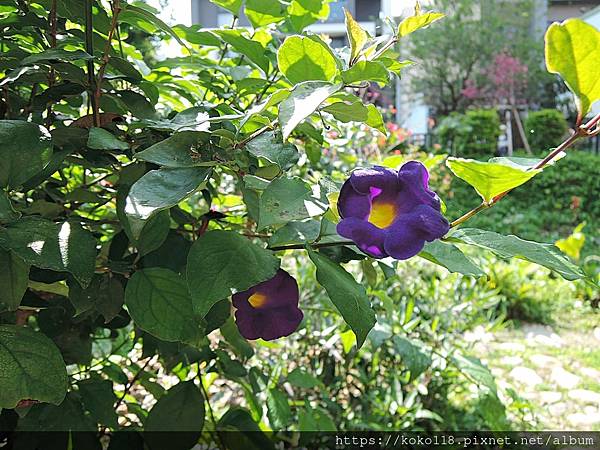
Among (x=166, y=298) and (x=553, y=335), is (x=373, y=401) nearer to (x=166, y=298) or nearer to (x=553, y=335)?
(x=166, y=298)

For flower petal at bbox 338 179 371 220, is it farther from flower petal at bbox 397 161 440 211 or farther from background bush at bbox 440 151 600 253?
background bush at bbox 440 151 600 253

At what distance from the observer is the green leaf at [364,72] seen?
16.7 inches

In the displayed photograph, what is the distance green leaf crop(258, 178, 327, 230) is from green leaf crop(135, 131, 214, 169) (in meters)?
0.05

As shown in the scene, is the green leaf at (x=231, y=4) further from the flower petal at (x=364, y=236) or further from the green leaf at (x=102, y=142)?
the flower petal at (x=364, y=236)

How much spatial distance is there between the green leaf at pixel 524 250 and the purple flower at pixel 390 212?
0.04 m

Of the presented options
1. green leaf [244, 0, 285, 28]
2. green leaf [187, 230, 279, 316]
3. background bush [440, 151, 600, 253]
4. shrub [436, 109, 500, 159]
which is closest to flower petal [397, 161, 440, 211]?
green leaf [187, 230, 279, 316]

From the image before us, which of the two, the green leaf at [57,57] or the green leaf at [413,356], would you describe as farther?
the green leaf at [413,356]

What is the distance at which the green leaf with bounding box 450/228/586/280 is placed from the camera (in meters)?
0.42

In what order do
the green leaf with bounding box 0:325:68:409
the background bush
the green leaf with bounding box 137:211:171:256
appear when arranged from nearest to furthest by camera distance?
the green leaf with bounding box 0:325:68:409
the green leaf with bounding box 137:211:171:256
the background bush

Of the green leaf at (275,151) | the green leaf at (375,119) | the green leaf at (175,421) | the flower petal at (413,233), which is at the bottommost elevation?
the green leaf at (175,421)

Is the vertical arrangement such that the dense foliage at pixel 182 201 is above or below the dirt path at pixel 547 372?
above

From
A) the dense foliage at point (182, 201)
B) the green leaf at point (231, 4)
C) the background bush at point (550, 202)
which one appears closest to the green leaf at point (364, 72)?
the dense foliage at point (182, 201)

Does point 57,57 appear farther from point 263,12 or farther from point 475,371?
point 475,371

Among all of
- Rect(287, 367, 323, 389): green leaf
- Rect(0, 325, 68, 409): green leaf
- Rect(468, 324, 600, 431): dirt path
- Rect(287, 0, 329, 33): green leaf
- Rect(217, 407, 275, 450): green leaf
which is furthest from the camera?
Rect(468, 324, 600, 431): dirt path
